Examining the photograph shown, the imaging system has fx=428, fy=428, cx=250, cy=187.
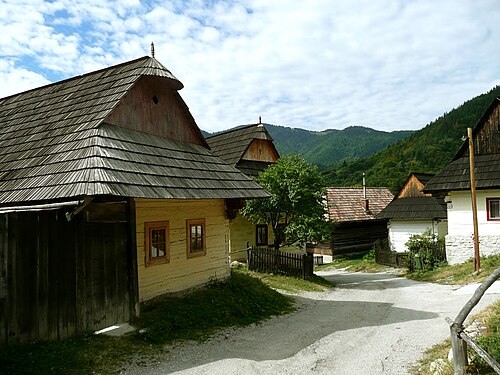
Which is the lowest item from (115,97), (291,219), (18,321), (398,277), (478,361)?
(398,277)

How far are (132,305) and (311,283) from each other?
28.2ft

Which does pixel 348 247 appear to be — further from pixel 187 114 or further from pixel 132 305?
pixel 132 305

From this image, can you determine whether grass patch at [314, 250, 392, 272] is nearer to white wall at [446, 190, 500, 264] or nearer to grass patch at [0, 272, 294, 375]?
white wall at [446, 190, 500, 264]

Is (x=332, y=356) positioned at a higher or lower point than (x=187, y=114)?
lower

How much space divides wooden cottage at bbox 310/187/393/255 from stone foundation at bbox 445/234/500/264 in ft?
31.5

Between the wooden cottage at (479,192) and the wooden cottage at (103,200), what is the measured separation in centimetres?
1006

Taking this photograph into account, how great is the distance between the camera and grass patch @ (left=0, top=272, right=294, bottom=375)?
18.8 feet

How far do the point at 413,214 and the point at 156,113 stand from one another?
58.6 ft

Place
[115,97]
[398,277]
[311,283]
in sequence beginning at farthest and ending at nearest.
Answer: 1. [398,277]
2. [311,283]
3. [115,97]

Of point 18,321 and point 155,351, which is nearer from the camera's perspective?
point 18,321

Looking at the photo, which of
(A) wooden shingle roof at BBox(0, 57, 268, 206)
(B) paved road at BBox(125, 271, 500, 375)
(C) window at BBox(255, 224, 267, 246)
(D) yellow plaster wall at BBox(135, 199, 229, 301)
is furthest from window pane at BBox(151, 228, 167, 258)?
(C) window at BBox(255, 224, 267, 246)

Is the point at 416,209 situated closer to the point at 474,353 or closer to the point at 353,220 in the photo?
the point at 353,220

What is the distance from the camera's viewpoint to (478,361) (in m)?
5.07

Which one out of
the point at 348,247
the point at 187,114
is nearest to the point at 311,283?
the point at 187,114
